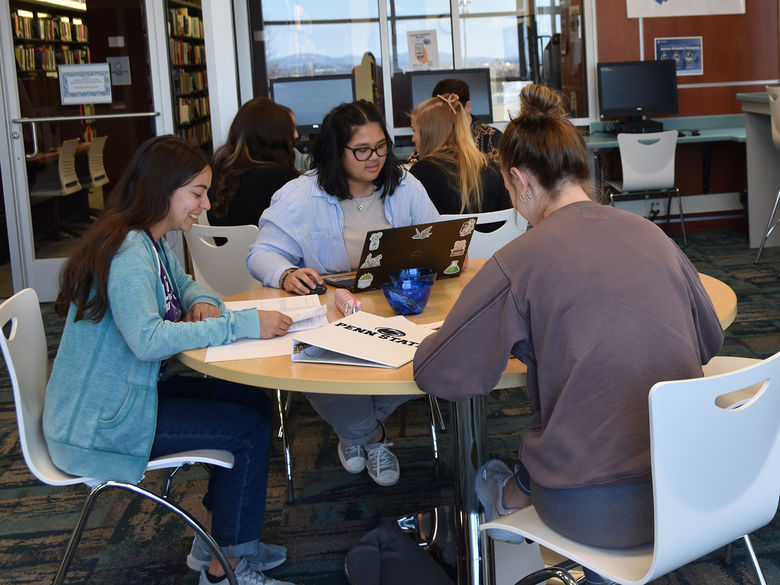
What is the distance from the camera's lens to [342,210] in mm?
2617

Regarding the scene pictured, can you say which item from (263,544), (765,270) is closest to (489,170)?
(263,544)

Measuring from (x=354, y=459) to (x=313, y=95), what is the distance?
12.4 ft

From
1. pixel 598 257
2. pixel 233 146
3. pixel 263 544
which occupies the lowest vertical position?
pixel 263 544

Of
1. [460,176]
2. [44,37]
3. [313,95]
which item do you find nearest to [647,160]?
[313,95]

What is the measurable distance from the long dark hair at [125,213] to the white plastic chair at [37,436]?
10 centimetres

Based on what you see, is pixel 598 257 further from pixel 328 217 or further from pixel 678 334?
pixel 328 217

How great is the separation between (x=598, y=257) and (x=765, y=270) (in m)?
4.25

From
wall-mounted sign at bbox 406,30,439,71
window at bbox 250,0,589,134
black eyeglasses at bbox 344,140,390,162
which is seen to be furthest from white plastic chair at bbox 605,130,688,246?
black eyeglasses at bbox 344,140,390,162

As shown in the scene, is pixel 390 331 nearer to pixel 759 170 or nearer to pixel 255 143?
pixel 255 143

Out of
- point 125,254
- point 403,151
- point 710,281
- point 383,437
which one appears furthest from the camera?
point 403,151

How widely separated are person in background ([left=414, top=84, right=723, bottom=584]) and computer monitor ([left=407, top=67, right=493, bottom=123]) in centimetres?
481

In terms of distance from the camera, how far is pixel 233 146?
148 inches

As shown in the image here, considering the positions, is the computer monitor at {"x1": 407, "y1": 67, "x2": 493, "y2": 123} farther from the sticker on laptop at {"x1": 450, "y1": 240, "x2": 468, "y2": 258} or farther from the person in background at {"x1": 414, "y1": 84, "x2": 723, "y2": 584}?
the person in background at {"x1": 414, "y1": 84, "x2": 723, "y2": 584}

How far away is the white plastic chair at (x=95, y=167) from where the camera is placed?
548cm
